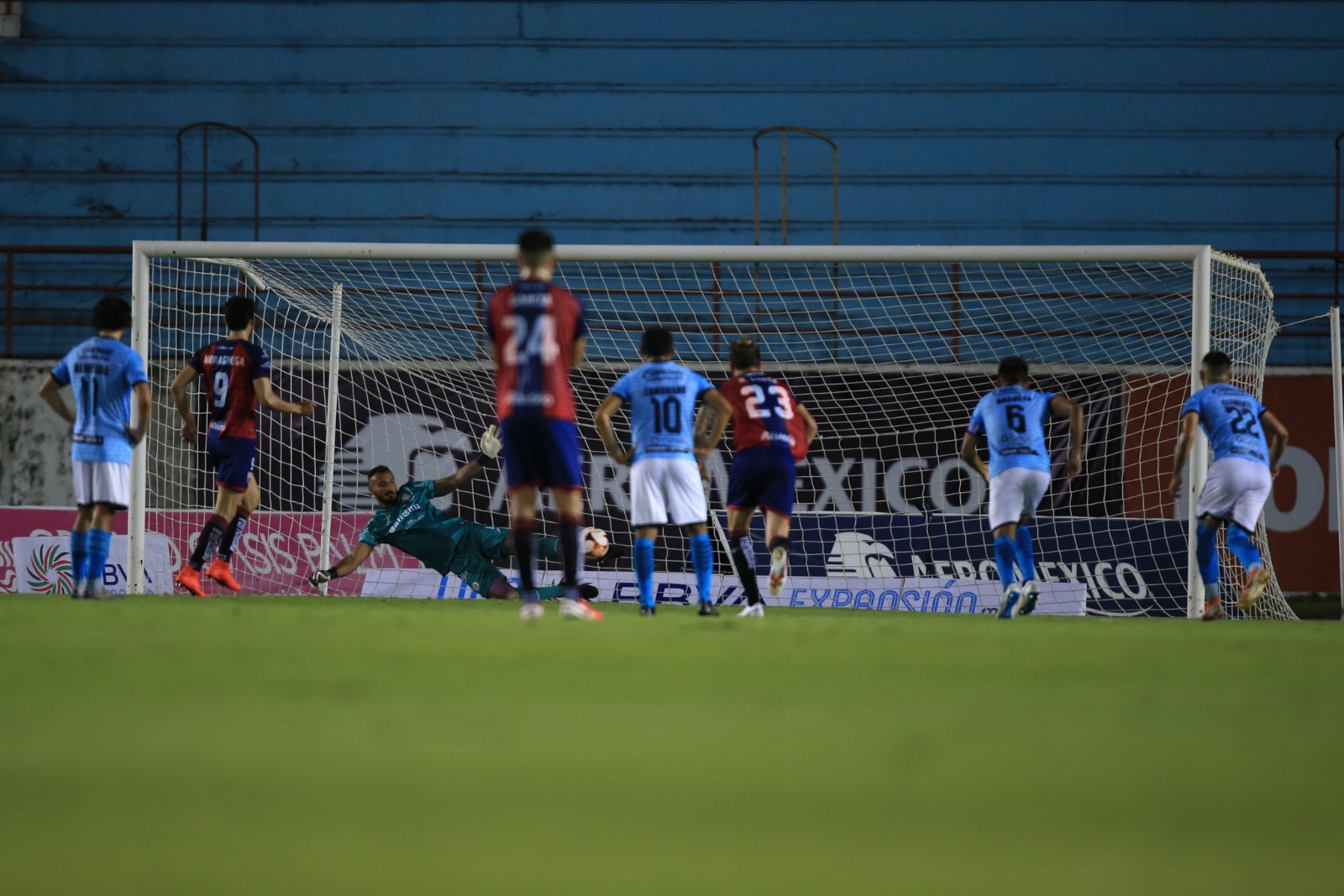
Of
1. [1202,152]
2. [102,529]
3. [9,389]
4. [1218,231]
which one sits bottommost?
[102,529]

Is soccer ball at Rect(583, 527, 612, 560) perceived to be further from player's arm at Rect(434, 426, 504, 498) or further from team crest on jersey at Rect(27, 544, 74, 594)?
team crest on jersey at Rect(27, 544, 74, 594)

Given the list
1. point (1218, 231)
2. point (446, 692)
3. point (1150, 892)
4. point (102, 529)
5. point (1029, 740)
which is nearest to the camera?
point (1150, 892)

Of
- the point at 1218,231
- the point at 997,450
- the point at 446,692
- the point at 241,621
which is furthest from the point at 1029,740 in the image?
the point at 1218,231

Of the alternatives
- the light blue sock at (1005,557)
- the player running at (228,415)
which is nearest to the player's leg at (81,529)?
the player running at (228,415)

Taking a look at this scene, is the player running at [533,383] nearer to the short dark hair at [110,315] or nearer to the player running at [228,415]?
the short dark hair at [110,315]

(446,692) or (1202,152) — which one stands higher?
(1202,152)

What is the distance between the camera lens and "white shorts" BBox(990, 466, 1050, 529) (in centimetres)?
885

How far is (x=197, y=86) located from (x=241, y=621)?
11.5 m

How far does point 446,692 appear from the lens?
325cm

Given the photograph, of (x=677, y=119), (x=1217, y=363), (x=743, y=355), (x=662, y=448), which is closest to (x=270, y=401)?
(x=662, y=448)

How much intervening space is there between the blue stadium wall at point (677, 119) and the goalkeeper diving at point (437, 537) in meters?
5.96

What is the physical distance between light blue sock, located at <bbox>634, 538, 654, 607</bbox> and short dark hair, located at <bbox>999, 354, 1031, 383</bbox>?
294 centimetres

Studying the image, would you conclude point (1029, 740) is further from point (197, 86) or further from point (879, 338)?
point (197, 86)

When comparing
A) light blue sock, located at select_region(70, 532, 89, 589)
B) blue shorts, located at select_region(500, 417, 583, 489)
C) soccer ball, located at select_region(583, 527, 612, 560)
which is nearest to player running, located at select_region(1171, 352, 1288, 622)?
soccer ball, located at select_region(583, 527, 612, 560)
